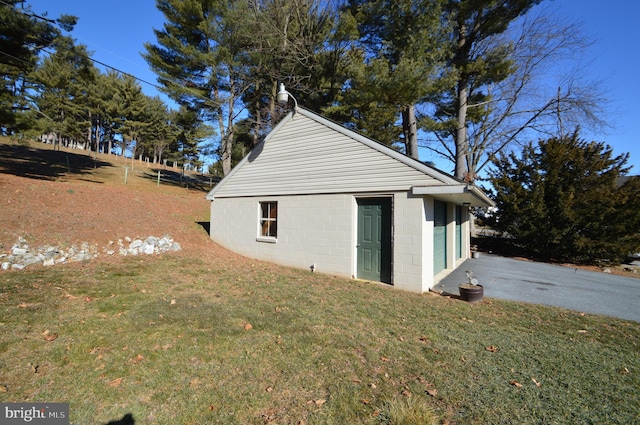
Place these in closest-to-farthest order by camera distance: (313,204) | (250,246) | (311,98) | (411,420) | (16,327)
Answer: (411,420) < (16,327) < (313,204) < (250,246) < (311,98)

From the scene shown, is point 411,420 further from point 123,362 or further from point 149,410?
point 123,362

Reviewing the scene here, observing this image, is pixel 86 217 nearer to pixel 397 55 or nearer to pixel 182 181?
pixel 397 55

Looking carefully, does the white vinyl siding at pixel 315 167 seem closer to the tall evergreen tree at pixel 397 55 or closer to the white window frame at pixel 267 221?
the white window frame at pixel 267 221

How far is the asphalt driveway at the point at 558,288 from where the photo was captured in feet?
20.2

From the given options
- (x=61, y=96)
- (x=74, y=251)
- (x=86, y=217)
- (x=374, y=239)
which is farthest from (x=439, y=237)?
(x=61, y=96)

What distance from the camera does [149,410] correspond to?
2.57 m

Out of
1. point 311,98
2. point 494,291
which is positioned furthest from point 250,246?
point 311,98

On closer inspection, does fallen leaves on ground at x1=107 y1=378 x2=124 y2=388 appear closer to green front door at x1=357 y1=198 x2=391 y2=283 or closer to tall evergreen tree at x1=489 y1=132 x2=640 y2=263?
green front door at x1=357 y1=198 x2=391 y2=283

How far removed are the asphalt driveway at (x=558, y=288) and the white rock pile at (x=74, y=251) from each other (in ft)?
29.9

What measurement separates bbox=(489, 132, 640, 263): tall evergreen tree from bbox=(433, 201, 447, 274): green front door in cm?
684

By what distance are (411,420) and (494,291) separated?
6014 millimetres

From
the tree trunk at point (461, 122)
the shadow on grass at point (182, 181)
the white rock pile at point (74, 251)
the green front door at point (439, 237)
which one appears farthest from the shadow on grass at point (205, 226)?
the tree trunk at point (461, 122)

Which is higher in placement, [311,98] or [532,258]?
[311,98]

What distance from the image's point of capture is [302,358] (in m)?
3.58
